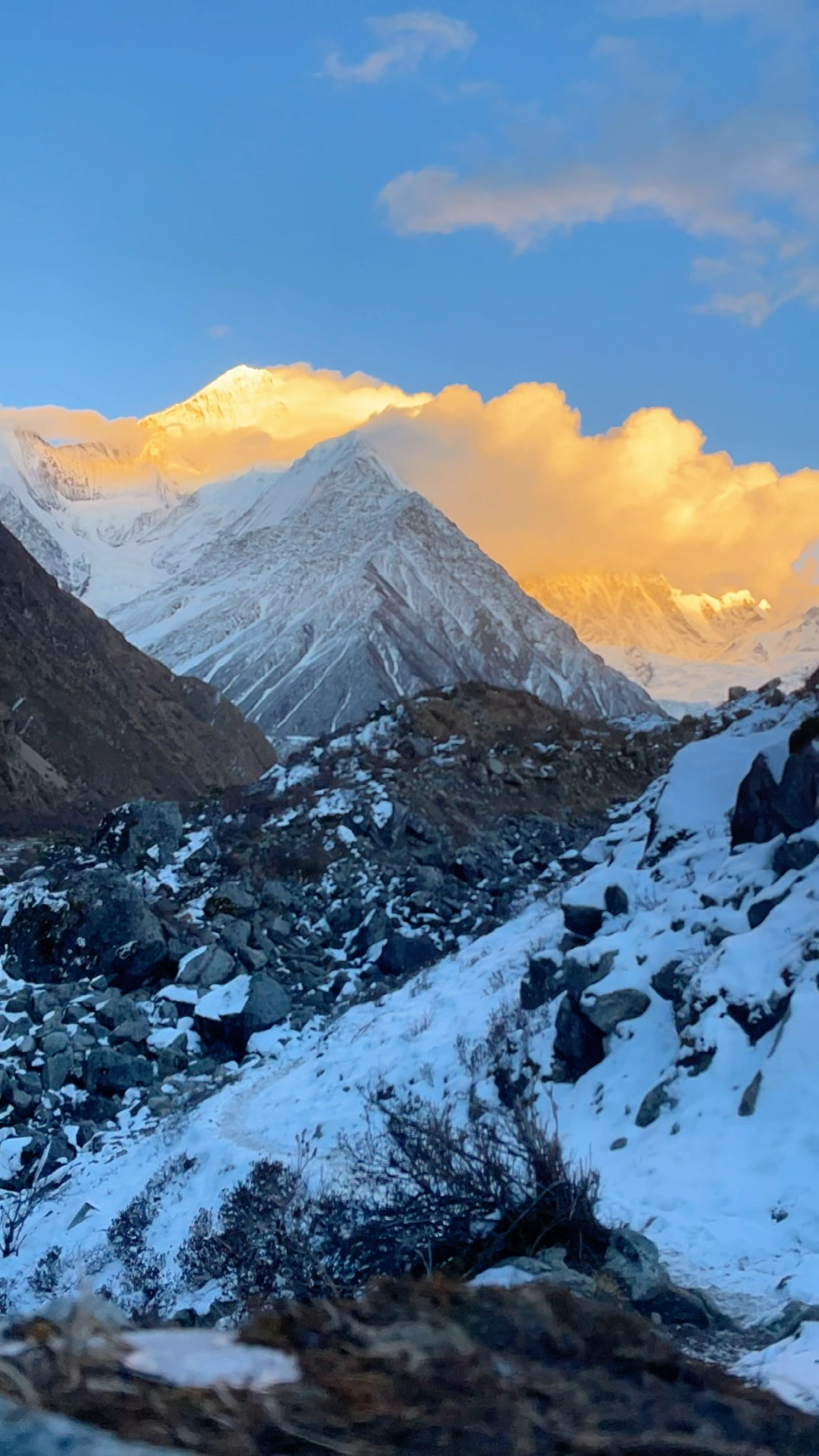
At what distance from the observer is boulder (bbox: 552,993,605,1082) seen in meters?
10.2

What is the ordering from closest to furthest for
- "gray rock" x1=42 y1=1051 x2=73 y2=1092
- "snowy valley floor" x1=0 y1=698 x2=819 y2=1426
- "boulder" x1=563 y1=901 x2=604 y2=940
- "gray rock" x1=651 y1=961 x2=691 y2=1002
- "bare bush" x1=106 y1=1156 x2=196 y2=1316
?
"snowy valley floor" x1=0 y1=698 x2=819 y2=1426 → "bare bush" x1=106 y1=1156 x2=196 y2=1316 → "gray rock" x1=651 y1=961 x2=691 y2=1002 → "boulder" x1=563 y1=901 x2=604 y2=940 → "gray rock" x1=42 y1=1051 x2=73 y2=1092

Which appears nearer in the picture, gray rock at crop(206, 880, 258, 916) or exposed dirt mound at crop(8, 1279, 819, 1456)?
exposed dirt mound at crop(8, 1279, 819, 1456)

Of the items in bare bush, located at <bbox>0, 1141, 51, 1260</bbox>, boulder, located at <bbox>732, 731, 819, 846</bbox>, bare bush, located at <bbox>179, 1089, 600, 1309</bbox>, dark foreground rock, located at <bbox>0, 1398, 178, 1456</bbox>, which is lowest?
bare bush, located at <bbox>0, 1141, 51, 1260</bbox>

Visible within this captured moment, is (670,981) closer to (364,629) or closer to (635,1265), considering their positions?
(635,1265)

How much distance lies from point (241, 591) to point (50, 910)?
558ft

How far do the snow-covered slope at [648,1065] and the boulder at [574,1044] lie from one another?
0.06 meters

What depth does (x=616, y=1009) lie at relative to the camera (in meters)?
10.2

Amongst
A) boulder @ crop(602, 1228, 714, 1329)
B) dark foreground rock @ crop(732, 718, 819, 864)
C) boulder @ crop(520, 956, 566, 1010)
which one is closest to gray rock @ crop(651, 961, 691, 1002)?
dark foreground rock @ crop(732, 718, 819, 864)

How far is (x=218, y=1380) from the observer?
116 inches

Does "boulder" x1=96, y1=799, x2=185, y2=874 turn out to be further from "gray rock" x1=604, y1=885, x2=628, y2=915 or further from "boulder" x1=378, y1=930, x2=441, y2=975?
"gray rock" x1=604, y1=885, x2=628, y2=915

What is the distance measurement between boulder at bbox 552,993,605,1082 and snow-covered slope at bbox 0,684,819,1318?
0.20 ft

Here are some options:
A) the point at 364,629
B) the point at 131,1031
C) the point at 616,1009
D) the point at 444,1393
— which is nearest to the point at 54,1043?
the point at 131,1031

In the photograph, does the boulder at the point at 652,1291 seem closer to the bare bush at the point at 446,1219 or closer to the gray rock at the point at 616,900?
the bare bush at the point at 446,1219

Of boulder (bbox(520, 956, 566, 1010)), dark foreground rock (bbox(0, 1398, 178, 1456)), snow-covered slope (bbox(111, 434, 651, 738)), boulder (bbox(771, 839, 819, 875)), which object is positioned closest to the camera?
dark foreground rock (bbox(0, 1398, 178, 1456))
